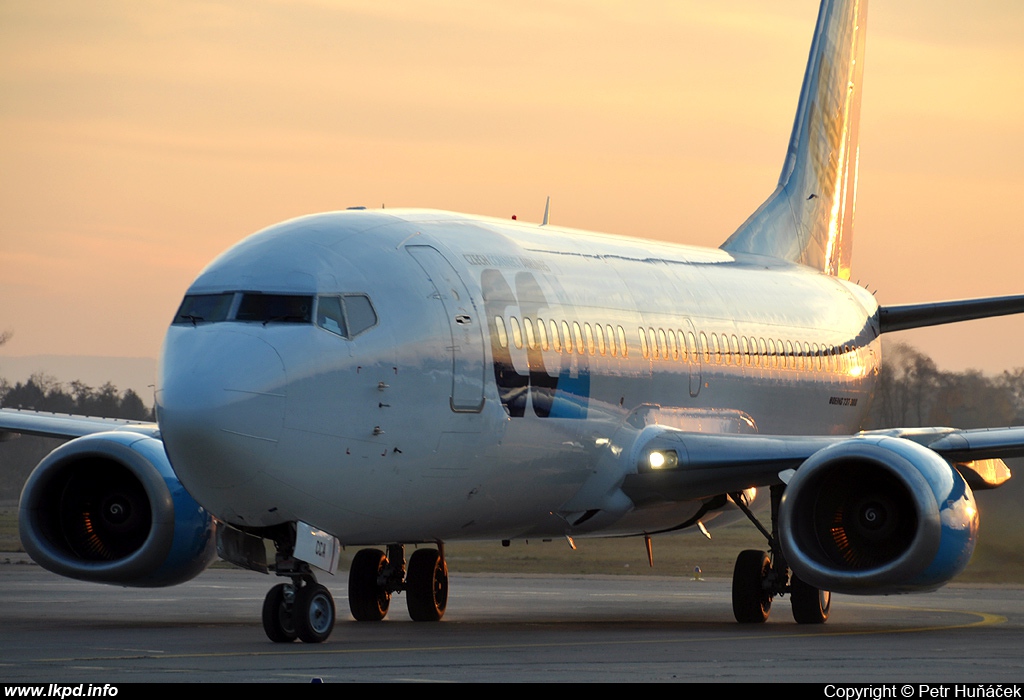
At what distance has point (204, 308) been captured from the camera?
Answer: 45.8 feet

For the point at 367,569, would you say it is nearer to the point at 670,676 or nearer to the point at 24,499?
the point at 24,499

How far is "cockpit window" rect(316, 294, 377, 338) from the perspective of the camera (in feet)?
45.5

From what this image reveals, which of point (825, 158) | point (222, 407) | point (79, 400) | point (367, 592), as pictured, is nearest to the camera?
point (222, 407)

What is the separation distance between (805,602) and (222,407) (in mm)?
8667

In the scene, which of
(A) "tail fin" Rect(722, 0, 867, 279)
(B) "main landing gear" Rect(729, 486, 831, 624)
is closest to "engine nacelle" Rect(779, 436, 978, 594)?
(B) "main landing gear" Rect(729, 486, 831, 624)

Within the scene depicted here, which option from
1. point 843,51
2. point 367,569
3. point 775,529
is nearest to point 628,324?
point 775,529

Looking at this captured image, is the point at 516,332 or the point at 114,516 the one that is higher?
the point at 516,332

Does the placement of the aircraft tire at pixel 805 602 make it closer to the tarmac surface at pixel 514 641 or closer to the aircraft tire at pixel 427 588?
the tarmac surface at pixel 514 641

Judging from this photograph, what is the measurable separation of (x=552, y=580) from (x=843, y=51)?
33.7 ft

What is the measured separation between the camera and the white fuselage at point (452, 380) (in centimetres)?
1334

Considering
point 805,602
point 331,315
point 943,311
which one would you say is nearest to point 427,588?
point 805,602

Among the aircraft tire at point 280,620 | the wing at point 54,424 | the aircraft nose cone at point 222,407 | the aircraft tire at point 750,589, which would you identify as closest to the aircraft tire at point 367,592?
the wing at point 54,424

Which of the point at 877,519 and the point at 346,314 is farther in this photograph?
the point at 877,519

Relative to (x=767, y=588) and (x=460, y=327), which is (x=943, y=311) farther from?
(x=460, y=327)
